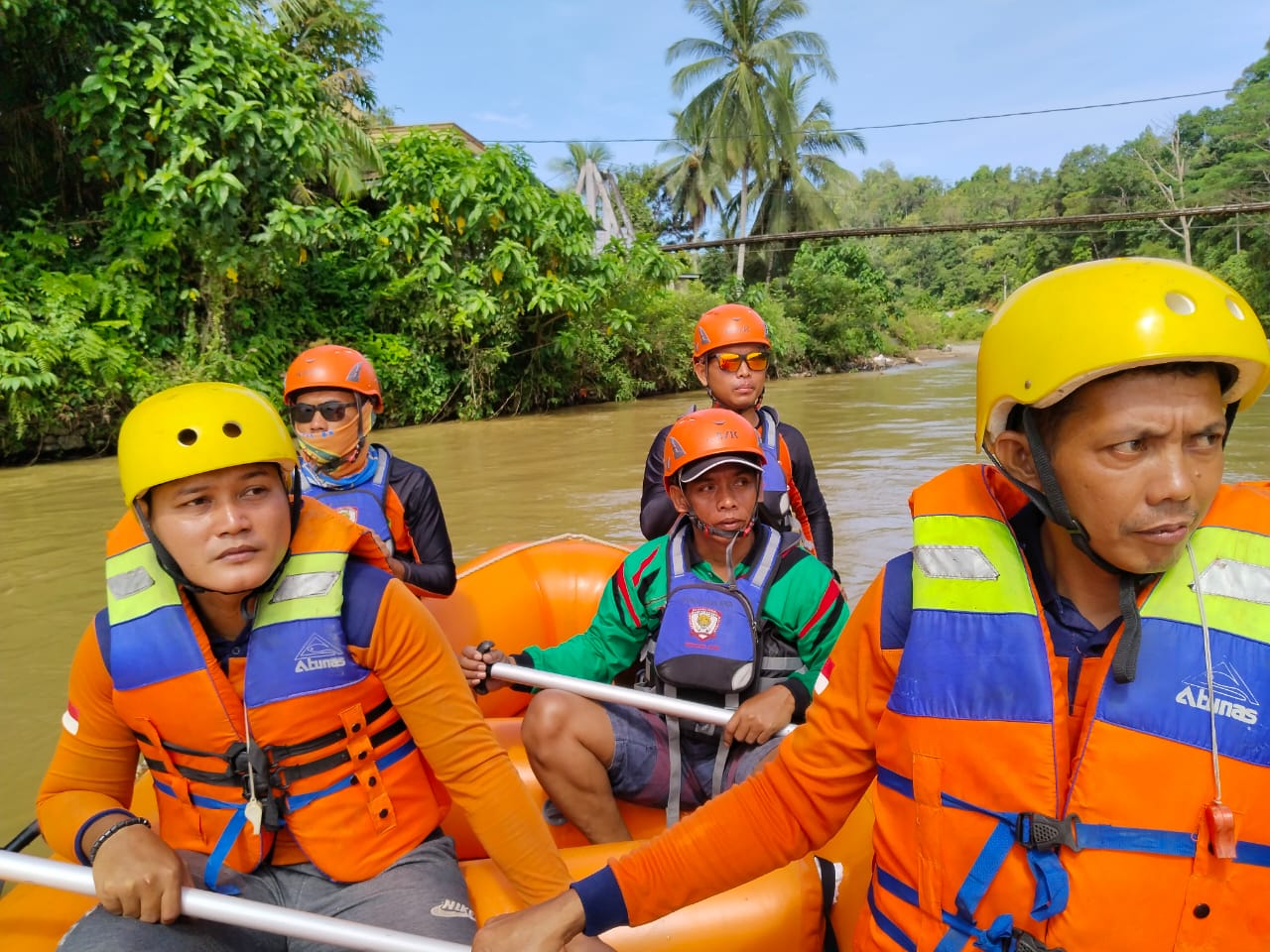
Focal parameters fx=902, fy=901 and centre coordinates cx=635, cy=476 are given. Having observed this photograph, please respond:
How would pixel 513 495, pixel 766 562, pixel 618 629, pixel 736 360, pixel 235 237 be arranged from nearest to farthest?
pixel 766 562, pixel 618 629, pixel 736 360, pixel 513 495, pixel 235 237

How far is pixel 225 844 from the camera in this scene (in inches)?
62.7

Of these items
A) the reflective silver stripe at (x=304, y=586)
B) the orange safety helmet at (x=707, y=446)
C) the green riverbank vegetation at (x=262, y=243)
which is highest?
the green riverbank vegetation at (x=262, y=243)

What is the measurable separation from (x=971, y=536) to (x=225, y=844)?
136 centimetres

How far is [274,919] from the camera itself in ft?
4.75

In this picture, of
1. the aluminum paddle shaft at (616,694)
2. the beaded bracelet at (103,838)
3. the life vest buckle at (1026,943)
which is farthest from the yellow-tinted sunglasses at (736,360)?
the life vest buckle at (1026,943)

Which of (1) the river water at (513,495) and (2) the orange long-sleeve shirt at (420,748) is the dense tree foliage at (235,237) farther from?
(2) the orange long-sleeve shirt at (420,748)

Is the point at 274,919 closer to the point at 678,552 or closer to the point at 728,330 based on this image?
the point at 678,552

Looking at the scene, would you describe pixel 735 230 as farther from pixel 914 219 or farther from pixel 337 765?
pixel 914 219

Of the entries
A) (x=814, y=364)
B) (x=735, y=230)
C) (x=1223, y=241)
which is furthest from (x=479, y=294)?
(x=1223, y=241)

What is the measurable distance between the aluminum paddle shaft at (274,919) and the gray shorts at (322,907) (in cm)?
4

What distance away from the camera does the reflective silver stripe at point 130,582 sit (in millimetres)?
1661

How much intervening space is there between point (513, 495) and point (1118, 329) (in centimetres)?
704

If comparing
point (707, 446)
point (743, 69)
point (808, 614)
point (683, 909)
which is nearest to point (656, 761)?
point (808, 614)

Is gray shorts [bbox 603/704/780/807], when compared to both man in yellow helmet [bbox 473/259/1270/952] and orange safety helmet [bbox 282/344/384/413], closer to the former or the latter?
man in yellow helmet [bbox 473/259/1270/952]
